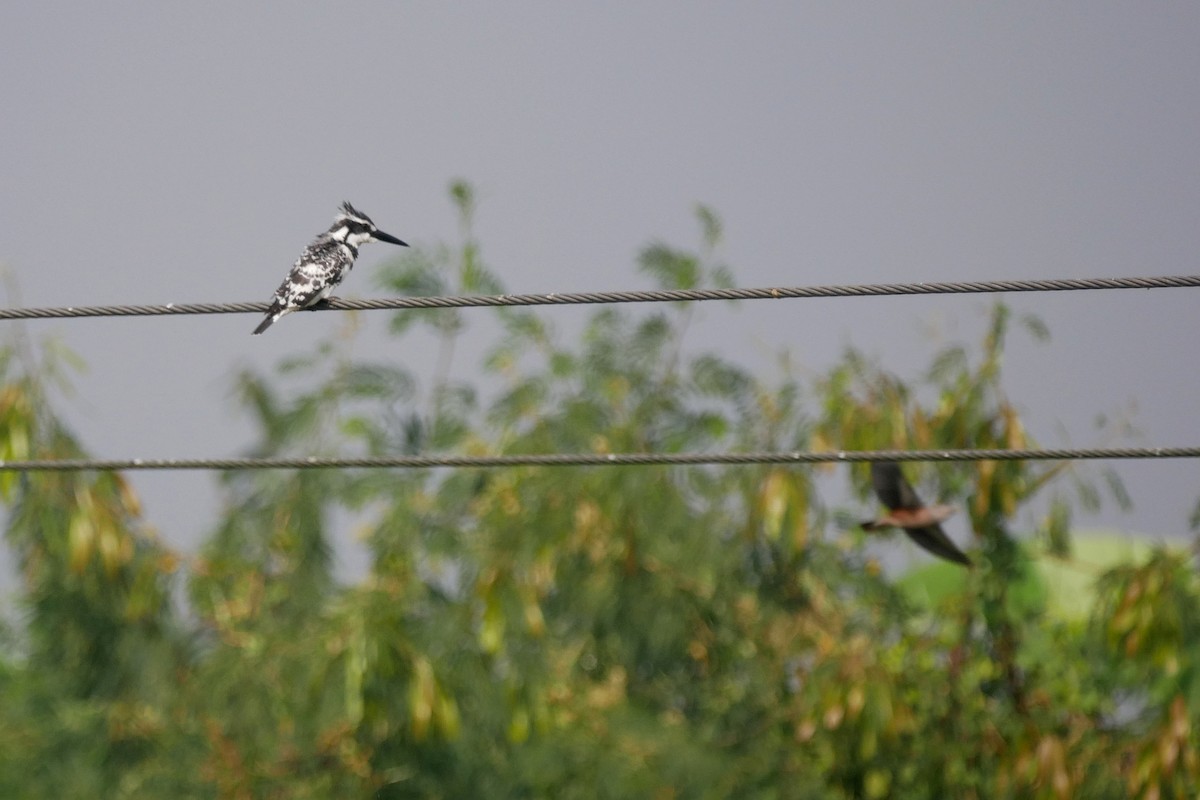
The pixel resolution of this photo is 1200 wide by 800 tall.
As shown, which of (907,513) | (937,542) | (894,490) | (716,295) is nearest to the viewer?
(716,295)

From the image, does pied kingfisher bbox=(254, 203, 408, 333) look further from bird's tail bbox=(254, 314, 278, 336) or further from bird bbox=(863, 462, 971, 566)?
bird bbox=(863, 462, 971, 566)

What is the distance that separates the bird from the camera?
7184 mm

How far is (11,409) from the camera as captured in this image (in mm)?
8773

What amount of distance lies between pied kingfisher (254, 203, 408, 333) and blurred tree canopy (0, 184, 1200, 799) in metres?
1.89

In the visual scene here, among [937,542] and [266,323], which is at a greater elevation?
[266,323]

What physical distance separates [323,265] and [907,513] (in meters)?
2.78

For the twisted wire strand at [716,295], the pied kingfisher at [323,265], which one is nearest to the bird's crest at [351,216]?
the pied kingfisher at [323,265]

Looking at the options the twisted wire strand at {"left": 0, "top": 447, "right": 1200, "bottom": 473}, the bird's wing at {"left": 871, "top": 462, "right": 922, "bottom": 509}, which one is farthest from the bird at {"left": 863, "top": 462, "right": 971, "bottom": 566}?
the twisted wire strand at {"left": 0, "top": 447, "right": 1200, "bottom": 473}

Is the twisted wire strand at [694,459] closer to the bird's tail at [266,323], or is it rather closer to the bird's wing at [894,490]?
the bird's tail at [266,323]

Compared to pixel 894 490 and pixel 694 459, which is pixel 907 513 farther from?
pixel 694 459

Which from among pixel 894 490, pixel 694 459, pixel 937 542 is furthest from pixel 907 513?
pixel 694 459

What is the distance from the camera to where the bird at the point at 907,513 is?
23.6ft

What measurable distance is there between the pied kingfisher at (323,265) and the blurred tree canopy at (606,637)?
189 centimetres

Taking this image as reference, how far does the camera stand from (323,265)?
6.71 metres
